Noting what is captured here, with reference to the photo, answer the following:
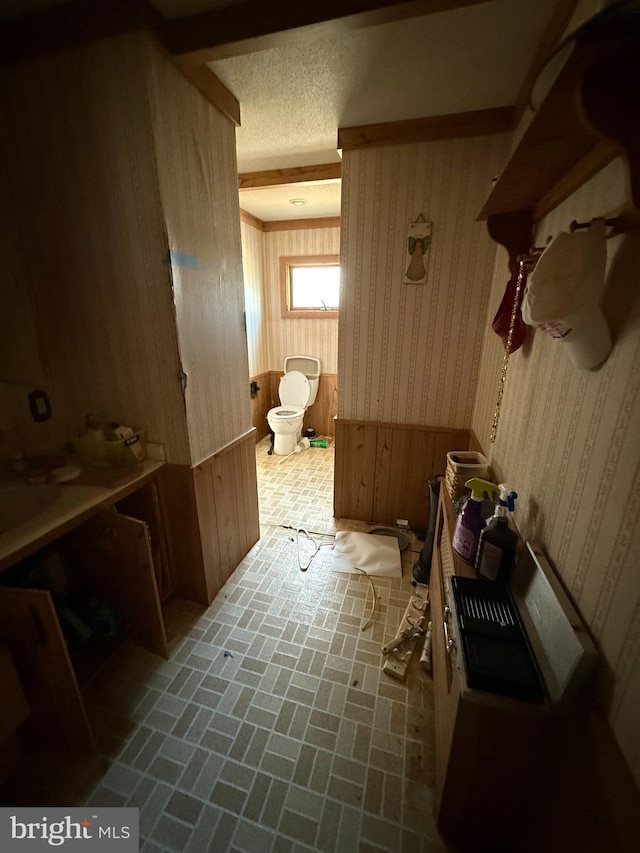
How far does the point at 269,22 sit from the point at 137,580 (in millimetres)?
2010

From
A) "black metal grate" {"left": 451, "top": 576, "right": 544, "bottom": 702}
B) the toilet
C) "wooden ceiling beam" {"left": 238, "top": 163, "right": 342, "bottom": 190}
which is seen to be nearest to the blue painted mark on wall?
"wooden ceiling beam" {"left": 238, "top": 163, "right": 342, "bottom": 190}

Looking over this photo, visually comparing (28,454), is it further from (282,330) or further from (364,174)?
(282,330)

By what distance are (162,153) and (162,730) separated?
6.68 feet

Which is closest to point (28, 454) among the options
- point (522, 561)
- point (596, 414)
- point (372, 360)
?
point (372, 360)

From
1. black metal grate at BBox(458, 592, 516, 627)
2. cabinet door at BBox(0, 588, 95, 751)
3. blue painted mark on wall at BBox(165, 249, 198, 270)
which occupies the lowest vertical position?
cabinet door at BBox(0, 588, 95, 751)

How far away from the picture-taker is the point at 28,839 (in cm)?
87

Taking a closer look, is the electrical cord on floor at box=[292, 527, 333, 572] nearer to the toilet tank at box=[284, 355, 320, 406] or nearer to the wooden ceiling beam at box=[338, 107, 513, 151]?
the toilet tank at box=[284, 355, 320, 406]

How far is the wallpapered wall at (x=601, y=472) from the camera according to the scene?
0.60 m

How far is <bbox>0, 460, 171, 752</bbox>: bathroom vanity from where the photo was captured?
0.96 metres

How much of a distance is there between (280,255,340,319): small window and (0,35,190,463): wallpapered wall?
2578 millimetres

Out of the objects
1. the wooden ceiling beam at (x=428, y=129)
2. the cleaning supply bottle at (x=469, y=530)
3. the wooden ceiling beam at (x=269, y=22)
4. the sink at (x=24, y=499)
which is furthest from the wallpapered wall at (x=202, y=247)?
the cleaning supply bottle at (x=469, y=530)

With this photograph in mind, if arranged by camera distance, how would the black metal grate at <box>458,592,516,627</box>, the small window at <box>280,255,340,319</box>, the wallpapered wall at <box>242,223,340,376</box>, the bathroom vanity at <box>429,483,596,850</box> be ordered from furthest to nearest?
the small window at <box>280,255,340,319</box>, the wallpapered wall at <box>242,223,340,376</box>, the black metal grate at <box>458,592,516,627</box>, the bathroom vanity at <box>429,483,596,850</box>

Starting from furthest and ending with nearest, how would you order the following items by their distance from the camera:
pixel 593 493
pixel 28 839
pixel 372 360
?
1. pixel 372 360
2. pixel 28 839
3. pixel 593 493

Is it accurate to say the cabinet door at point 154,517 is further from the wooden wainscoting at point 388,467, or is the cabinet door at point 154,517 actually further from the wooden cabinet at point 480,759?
the wooden cabinet at point 480,759
